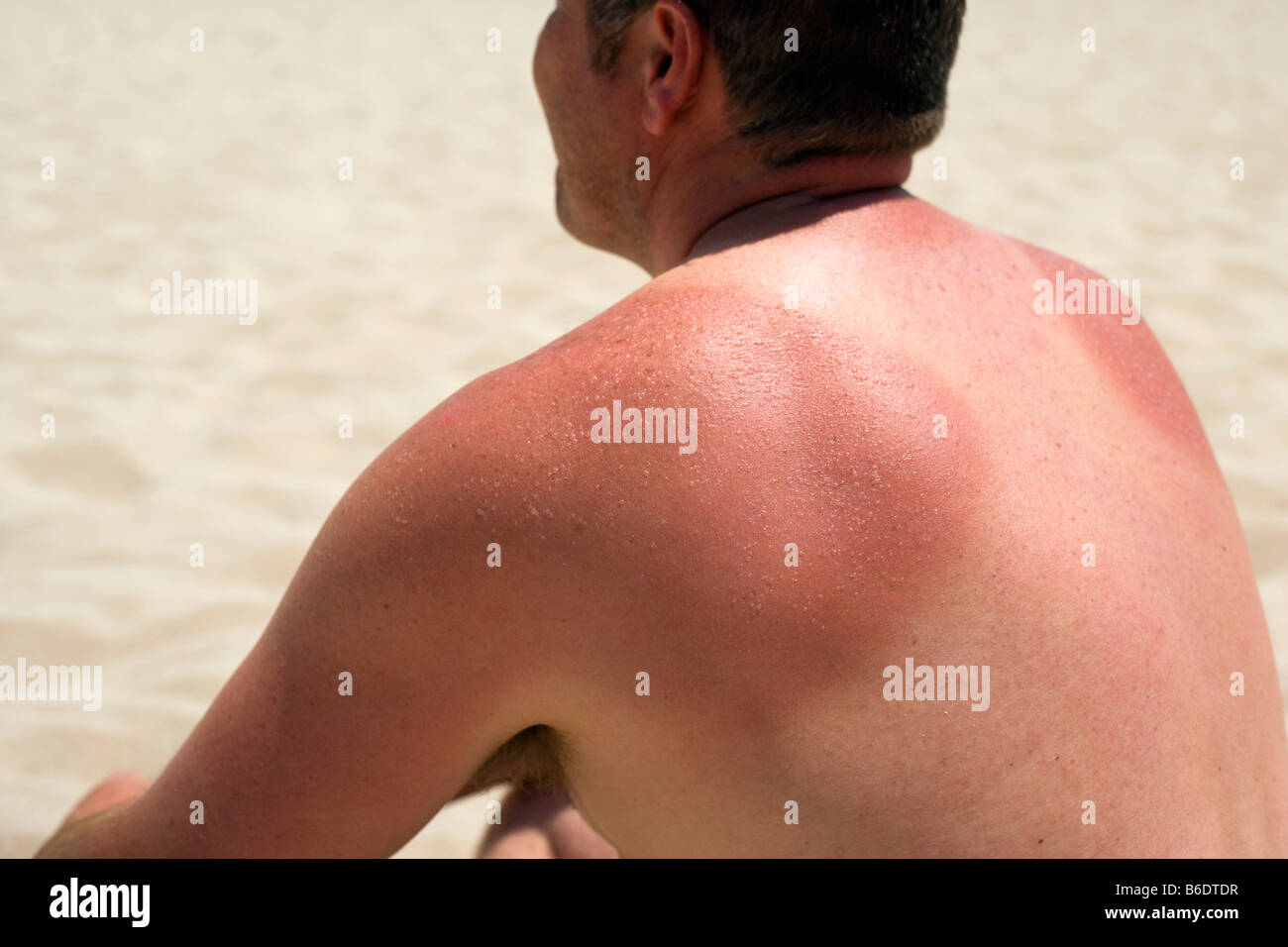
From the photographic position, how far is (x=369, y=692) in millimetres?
1255

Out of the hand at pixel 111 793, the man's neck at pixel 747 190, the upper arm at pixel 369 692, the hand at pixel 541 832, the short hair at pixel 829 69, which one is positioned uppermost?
the short hair at pixel 829 69

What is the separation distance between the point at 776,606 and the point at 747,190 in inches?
22.4

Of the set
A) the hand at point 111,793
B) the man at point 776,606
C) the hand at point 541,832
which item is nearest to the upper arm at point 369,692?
the man at point 776,606

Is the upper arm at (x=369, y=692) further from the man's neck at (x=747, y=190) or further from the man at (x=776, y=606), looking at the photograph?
the man's neck at (x=747, y=190)

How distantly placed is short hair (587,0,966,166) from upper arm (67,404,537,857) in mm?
540

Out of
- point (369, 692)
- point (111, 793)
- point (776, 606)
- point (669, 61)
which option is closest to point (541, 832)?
point (111, 793)

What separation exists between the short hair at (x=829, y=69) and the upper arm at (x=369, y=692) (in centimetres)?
54

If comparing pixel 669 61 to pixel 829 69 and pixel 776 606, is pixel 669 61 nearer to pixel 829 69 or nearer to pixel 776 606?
pixel 829 69

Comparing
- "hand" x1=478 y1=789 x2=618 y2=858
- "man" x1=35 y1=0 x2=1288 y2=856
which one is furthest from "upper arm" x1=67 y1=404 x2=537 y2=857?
"hand" x1=478 y1=789 x2=618 y2=858

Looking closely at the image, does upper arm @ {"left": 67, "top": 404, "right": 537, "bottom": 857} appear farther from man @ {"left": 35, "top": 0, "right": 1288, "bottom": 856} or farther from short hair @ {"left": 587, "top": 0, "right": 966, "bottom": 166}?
short hair @ {"left": 587, "top": 0, "right": 966, "bottom": 166}

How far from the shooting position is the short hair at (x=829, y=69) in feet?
4.65
